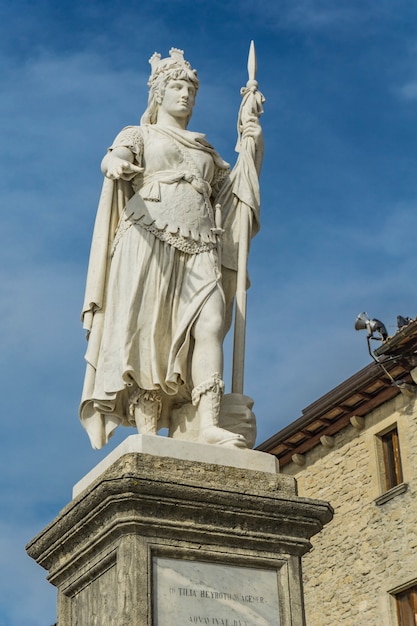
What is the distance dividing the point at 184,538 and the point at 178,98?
3175mm

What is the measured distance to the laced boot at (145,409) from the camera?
833 cm

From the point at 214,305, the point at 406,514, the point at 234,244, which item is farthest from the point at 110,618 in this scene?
the point at 406,514

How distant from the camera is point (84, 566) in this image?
790 centimetres

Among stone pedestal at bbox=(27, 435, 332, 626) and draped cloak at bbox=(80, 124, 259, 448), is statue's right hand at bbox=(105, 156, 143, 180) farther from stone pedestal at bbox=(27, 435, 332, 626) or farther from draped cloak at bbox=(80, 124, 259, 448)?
stone pedestal at bbox=(27, 435, 332, 626)

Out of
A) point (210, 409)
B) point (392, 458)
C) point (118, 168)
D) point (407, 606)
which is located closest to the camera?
point (210, 409)

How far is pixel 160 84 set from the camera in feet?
30.2

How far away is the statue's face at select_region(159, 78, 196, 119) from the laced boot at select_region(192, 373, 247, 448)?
1.97 m

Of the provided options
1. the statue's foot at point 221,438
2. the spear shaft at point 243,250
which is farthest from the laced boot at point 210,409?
the spear shaft at point 243,250

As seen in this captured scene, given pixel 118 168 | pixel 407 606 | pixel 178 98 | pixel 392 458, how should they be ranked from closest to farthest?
pixel 118 168, pixel 178 98, pixel 407 606, pixel 392 458

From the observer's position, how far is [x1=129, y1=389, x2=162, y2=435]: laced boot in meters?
8.33

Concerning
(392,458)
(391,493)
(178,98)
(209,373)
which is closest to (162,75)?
(178,98)

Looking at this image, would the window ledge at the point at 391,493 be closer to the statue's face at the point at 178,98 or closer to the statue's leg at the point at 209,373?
the statue's face at the point at 178,98

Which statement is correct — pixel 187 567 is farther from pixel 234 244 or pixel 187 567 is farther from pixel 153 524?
pixel 234 244

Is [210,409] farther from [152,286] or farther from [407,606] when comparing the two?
[407,606]
